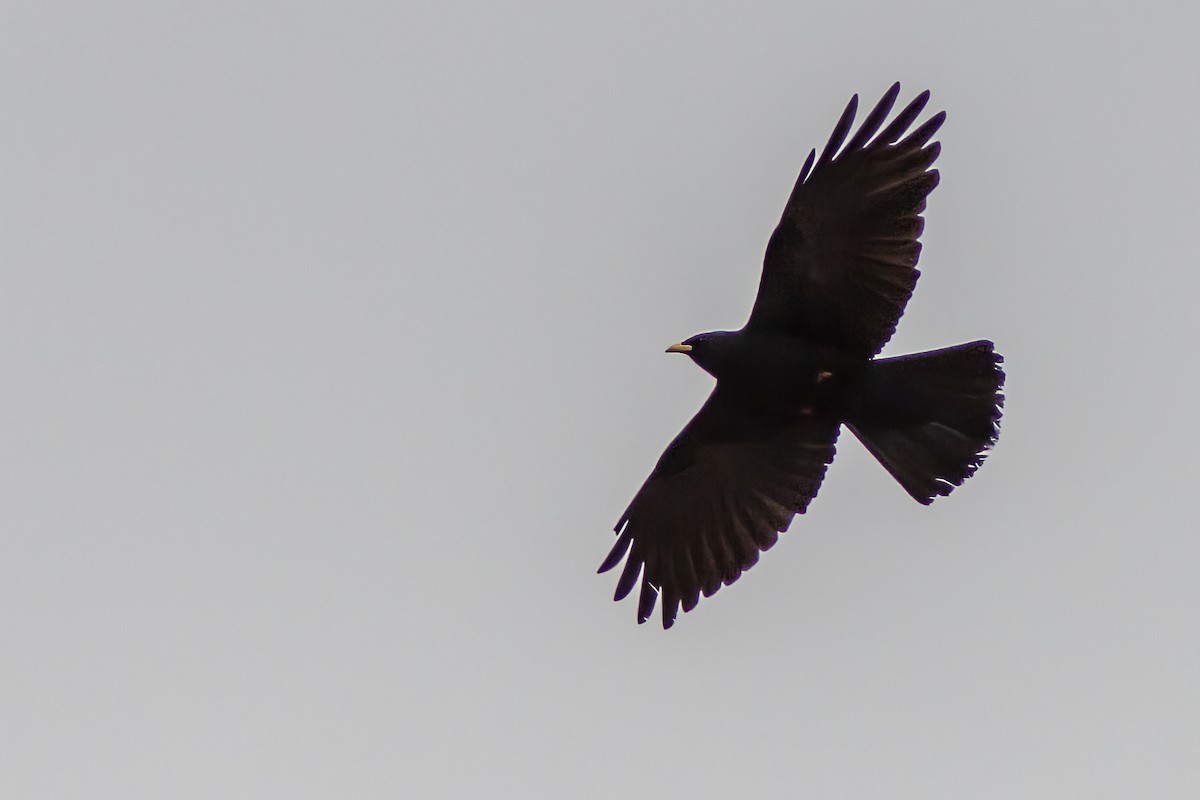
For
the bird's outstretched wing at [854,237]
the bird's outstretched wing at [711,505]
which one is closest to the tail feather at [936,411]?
the bird's outstretched wing at [854,237]

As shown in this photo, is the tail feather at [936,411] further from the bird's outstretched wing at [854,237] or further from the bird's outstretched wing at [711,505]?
the bird's outstretched wing at [711,505]

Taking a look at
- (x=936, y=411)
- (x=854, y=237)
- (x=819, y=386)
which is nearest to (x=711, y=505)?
(x=819, y=386)

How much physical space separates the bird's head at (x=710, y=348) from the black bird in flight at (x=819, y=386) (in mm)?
11

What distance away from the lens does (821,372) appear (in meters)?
13.9

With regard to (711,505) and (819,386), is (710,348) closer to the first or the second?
(819,386)

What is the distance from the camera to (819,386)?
1398 centimetres

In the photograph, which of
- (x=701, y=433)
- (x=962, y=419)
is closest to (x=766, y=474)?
(x=701, y=433)

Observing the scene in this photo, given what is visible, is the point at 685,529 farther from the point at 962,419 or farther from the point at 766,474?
the point at 962,419

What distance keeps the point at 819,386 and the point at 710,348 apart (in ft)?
2.60

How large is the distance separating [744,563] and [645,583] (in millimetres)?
745

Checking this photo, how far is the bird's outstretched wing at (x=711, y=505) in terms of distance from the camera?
14.7 m

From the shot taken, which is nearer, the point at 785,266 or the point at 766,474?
the point at 785,266

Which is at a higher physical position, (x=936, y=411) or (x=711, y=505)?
(x=711, y=505)

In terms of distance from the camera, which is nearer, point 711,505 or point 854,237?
point 854,237
